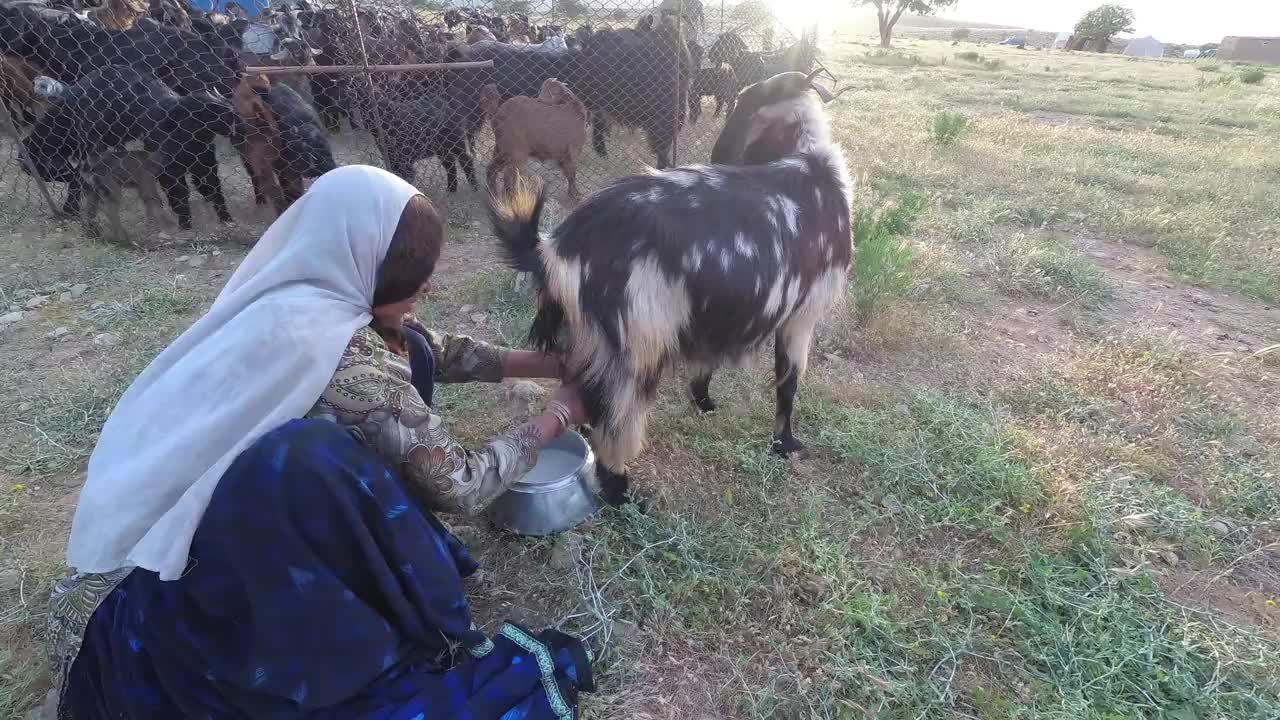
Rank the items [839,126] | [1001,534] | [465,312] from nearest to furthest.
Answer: [1001,534] → [465,312] → [839,126]

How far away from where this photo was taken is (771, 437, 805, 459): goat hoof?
3053 mm

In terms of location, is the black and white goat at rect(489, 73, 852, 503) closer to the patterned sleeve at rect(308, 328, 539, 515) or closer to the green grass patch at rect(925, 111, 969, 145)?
the patterned sleeve at rect(308, 328, 539, 515)

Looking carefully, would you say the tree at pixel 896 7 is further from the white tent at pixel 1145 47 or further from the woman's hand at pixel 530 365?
the woman's hand at pixel 530 365

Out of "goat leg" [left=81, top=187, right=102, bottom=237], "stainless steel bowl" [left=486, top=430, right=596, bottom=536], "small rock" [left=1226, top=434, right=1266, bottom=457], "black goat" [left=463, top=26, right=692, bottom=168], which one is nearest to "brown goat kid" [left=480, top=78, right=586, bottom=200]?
"black goat" [left=463, top=26, right=692, bottom=168]

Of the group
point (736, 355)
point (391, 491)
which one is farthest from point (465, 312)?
point (391, 491)

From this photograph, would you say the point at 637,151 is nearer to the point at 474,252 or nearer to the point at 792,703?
the point at 474,252

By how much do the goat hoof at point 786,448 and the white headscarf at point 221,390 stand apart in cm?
198

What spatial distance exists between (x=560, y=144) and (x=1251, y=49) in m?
42.3

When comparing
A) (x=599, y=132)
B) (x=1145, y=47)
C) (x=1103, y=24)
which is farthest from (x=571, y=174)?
(x=1145, y=47)

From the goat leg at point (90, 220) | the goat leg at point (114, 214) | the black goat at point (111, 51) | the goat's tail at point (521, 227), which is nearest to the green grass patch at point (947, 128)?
the goat's tail at point (521, 227)

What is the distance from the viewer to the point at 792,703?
2020 millimetres

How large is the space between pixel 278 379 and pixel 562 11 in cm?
693

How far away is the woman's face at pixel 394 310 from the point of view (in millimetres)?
1876

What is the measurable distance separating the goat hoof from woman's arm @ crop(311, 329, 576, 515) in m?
1.46
